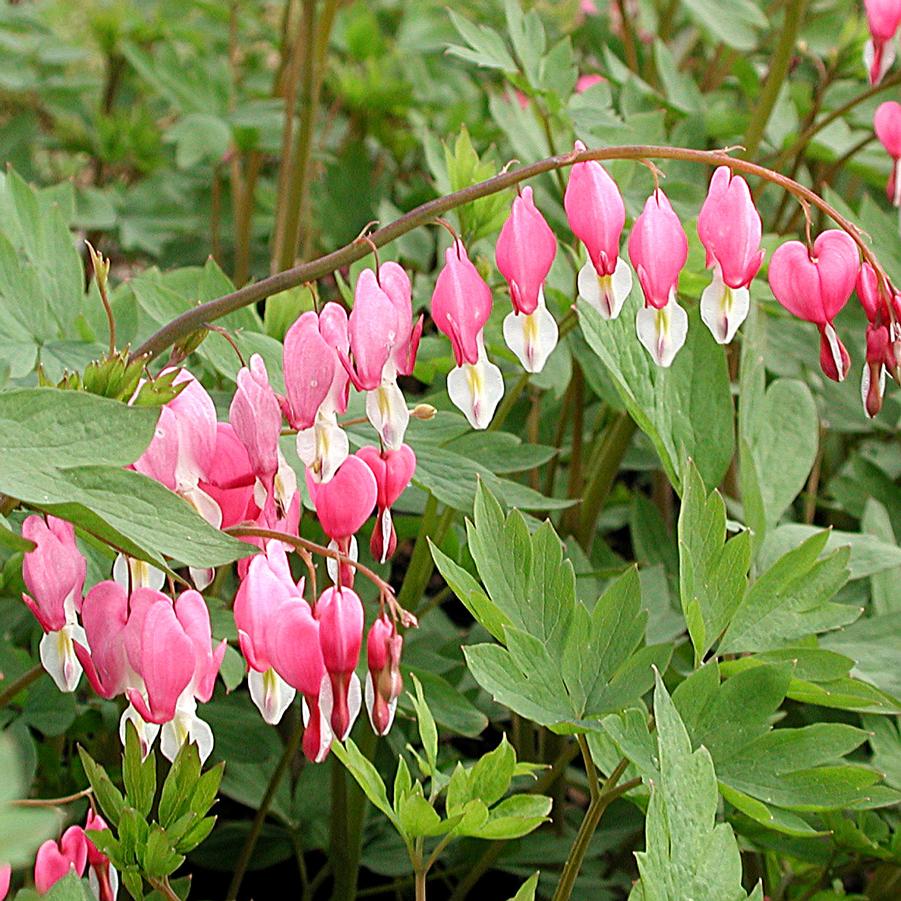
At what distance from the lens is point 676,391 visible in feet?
3.56

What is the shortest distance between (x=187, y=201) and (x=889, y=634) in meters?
1.48

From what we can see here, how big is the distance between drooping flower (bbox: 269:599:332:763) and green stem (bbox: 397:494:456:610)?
0.40 m

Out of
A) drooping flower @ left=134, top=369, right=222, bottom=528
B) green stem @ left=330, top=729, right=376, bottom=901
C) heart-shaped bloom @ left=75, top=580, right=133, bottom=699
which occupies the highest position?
drooping flower @ left=134, top=369, right=222, bottom=528

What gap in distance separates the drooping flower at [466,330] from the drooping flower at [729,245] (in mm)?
149

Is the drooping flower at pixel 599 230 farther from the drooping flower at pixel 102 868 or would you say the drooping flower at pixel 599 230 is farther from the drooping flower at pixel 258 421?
the drooping flower at pixel 102 868

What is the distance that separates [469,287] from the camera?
83 cm

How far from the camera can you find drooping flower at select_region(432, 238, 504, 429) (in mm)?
825

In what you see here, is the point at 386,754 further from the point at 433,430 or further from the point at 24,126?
the point at 24,126

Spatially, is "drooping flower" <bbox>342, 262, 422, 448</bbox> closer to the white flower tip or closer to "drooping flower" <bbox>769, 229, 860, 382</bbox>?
the white flower tip

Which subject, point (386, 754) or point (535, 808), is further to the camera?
point (386, 754)

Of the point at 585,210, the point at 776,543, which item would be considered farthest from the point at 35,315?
the point at 776,543

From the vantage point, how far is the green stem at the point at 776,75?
4.75 ft

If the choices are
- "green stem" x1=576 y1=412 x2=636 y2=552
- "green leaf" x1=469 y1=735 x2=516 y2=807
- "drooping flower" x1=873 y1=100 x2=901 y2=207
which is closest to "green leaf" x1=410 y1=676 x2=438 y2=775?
"green leaf" x1=469 y1=735 x2=516 y2=807

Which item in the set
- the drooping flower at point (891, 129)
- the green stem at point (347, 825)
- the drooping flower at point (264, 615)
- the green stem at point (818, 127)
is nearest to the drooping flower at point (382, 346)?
the drooping flower at point (264, 615)
